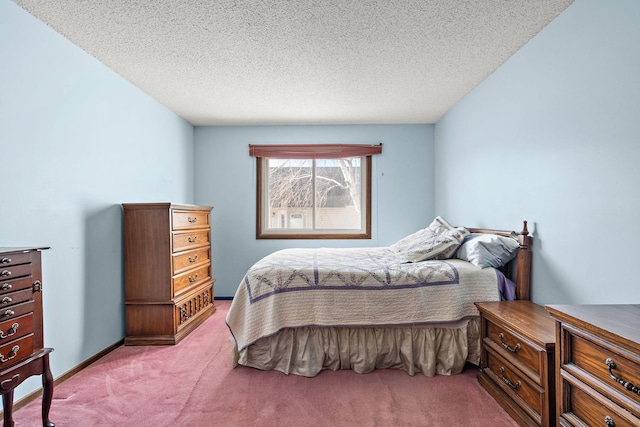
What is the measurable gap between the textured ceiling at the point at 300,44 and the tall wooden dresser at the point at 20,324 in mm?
1526

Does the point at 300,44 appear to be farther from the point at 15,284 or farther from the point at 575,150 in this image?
the point at 15,284

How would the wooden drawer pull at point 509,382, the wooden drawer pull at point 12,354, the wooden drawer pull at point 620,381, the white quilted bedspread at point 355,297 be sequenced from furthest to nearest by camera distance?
the white quilted bedspread at point 355,297 → the wooden drawer pull at point 509,382 → the wooden drawer pull at point 12,354 → the wooden drawer pull at point 620,381

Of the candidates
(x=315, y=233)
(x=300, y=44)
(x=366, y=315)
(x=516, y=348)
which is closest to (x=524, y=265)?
Answer: (x=516, y=348)

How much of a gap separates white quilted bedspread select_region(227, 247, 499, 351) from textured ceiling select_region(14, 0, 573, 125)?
164 centimetres

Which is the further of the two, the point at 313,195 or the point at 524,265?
the point at 313,195

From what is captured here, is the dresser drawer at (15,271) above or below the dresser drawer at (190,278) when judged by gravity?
above

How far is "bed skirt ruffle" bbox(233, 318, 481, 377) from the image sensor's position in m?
2.33

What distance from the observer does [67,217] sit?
2381 mm

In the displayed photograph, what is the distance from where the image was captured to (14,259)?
1525 millimetres

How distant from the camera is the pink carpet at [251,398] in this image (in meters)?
1.83

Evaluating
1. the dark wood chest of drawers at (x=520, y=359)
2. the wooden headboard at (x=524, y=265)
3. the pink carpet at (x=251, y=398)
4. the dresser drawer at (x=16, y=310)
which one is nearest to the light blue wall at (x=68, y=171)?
the pink carpet at (x=251, y=398)

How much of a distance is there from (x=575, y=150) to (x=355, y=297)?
5.30 feet

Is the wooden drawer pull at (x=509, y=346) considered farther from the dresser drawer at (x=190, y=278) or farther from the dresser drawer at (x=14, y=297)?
the dresser drawer at (x=190, y=278)

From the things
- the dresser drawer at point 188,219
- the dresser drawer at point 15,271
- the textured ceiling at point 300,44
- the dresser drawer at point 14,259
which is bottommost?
the dresser drawer at point 15,271
